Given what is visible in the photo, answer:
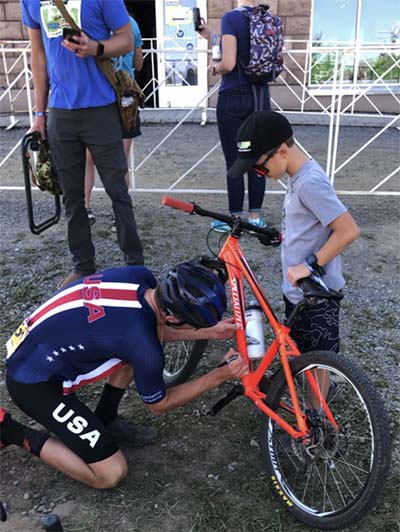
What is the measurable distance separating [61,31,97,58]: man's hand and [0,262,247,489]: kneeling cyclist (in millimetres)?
1627

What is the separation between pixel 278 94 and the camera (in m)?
10.8

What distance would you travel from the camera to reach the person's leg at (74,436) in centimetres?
222

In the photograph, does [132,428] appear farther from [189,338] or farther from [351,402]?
[351,402]

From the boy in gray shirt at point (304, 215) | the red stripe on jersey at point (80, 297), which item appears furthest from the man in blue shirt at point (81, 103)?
the boy in gray shirt at point (304, 215)

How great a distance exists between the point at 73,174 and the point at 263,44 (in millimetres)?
1764

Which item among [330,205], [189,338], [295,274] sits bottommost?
[189,338]

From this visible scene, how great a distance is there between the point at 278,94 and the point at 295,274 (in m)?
9.45

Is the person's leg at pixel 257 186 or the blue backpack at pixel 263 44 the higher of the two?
the blue backpack at pixel 263 44

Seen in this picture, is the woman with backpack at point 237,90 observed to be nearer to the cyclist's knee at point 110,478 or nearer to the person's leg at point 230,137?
the person's leg at point 230,137

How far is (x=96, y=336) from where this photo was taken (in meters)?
2.12

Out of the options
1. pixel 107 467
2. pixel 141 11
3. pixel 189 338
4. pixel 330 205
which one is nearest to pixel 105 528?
pixel 107 467

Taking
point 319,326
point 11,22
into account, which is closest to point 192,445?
point 319,326

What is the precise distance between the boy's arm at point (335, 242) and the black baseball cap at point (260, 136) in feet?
1.25

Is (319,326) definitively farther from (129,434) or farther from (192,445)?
(129,434)
